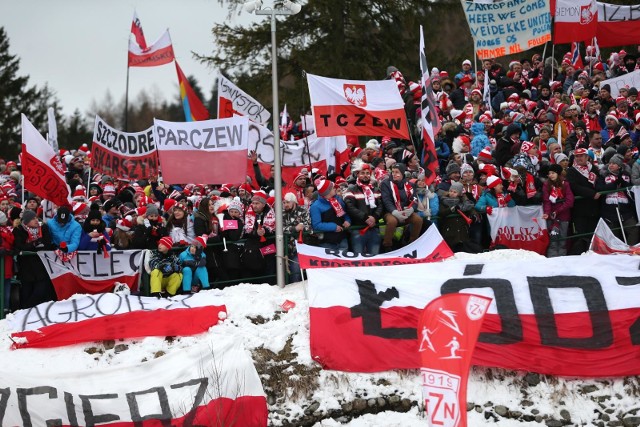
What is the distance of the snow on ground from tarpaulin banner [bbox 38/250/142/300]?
1.47 meters

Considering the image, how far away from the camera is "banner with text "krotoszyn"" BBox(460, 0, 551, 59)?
24.0 meters

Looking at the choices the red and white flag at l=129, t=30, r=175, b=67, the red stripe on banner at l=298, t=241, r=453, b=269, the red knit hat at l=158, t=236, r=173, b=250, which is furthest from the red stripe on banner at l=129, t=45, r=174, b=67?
the red stripe on banner at l=298, t=241, r=453, b=269

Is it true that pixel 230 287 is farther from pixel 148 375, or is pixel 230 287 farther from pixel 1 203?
pixel 1 203

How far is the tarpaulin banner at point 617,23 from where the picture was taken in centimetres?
2670

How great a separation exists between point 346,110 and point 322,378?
492 cm

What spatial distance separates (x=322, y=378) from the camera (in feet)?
44.7

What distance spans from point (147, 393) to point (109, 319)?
1.65 m

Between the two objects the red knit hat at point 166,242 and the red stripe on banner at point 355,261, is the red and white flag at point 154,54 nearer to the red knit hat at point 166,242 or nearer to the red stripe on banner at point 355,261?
the red knit hat at point 166,242

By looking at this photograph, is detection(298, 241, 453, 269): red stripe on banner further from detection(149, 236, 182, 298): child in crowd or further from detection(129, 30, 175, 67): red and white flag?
detection(129, 30, 175, 67): red and white flag

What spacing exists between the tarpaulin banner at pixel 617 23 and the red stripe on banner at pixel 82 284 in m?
15.4

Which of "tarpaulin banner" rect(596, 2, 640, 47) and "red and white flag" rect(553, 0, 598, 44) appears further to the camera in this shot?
"tarpaulin banner" rect(596, 2, 640, 47)

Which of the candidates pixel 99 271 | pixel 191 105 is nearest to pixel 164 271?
pixel 99 271

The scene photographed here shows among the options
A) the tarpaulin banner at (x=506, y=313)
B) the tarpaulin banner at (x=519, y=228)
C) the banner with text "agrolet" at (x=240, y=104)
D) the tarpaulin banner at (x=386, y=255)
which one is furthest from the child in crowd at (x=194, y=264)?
the banner with text "agrolet" at (x=240, y=104)

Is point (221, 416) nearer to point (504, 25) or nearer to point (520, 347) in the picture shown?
point (520, 347)
